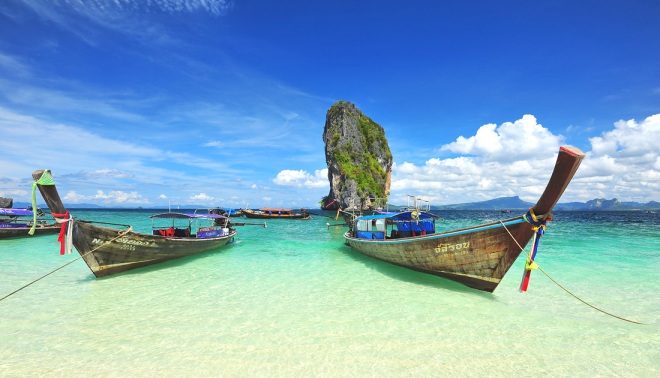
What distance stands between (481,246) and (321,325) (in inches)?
228

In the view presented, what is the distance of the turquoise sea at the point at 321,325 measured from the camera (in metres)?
6.00

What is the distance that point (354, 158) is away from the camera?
9025 centimetres

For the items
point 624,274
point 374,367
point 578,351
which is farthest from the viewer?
point 624,274

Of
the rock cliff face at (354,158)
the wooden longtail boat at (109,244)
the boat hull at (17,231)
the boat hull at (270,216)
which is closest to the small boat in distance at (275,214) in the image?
the boat hull at (270,216)

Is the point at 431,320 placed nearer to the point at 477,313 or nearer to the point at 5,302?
the point at 477,313

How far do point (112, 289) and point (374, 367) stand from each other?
9864mm

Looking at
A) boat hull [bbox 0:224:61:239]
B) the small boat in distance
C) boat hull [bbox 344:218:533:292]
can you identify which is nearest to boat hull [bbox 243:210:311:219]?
the small boat in distance

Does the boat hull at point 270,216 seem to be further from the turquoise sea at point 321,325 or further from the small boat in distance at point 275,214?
the turquoise sea at point 321,325

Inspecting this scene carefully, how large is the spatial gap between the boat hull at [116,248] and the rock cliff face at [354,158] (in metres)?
68.4

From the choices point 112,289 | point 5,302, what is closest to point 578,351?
point 112,289

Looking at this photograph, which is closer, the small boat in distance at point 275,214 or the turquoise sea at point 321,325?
the turquoise sea at point 321,325

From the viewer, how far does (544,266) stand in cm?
1582

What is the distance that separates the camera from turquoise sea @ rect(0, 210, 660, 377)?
19.7 feet

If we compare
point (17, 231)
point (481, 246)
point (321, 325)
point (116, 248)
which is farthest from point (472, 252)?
point (17, 231)
